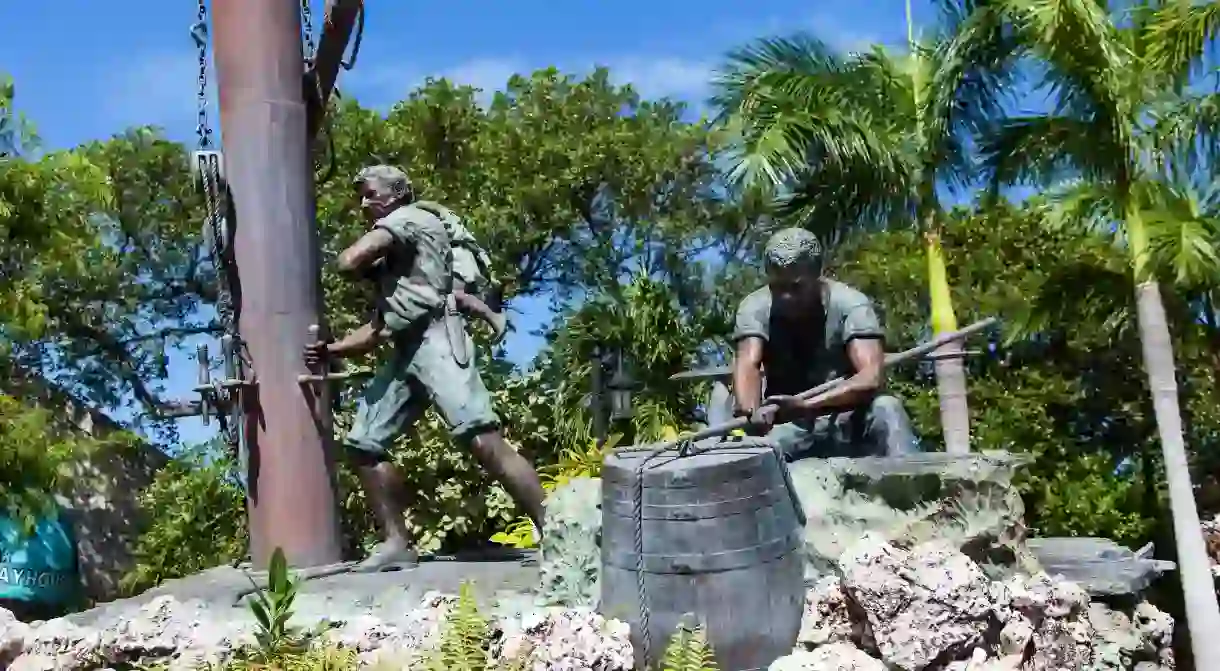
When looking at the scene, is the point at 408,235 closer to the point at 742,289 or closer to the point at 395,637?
the point at 395,637

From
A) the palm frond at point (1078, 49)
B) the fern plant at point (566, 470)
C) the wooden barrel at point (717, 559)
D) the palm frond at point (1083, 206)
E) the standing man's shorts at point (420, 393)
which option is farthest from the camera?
the fern plant at point (566, 470)

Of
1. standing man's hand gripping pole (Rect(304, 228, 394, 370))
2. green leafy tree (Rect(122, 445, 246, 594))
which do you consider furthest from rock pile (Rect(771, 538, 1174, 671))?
green leafy tree (Rect(122, 445, 246, 594))

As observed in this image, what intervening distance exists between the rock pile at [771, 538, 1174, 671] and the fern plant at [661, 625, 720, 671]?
248 millimetres

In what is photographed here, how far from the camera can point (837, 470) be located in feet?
15.6

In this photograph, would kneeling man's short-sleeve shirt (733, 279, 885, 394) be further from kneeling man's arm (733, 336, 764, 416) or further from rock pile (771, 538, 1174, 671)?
rock pile (771, 538, 1174, 671)

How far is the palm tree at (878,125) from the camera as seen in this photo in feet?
35.9

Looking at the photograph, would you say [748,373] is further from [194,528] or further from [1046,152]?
[194,528]

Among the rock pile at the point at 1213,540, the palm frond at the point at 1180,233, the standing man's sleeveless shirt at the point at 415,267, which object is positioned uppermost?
the palm frond at the point at 1180,233

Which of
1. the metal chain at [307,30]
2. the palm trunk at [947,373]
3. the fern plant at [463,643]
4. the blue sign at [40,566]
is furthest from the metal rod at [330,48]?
the blue sign at [40,566]

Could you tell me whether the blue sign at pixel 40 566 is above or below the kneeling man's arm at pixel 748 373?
below

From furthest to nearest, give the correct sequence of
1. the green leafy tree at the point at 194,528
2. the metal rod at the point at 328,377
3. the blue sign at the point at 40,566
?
the blue sign at the point at 40,566 → the green leafy tree at the point at 194,528 → the metal rod at the point at 328,377

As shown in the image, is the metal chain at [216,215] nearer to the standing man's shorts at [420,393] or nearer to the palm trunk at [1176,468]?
the standing man's shorts at [420,393]

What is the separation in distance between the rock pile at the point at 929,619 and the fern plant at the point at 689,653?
9.8 inches

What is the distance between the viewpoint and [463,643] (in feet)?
12.4
